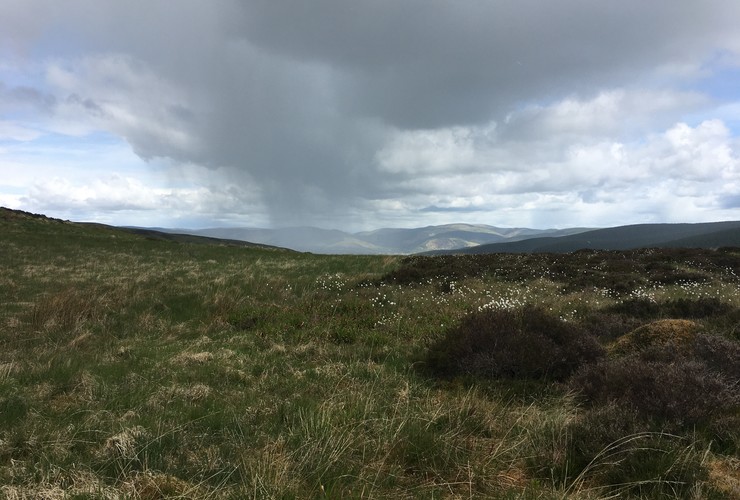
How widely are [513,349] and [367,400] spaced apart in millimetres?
2877

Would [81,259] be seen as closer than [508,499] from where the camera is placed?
No

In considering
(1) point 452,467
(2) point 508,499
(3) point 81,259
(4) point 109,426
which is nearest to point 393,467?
(1) point 452,467

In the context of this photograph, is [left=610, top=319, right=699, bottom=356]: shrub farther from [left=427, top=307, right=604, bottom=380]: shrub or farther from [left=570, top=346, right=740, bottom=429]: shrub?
[left=570, top=346, right=740, bottom=429]: shrub

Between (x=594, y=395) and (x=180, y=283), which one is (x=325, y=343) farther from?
(x=180, y=283)

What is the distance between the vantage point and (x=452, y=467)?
12.8 feet

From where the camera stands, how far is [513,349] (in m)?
6.86

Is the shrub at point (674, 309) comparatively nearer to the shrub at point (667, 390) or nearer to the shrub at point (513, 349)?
the shrub at point (513, 349)

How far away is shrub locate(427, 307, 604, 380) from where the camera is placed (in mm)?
6562

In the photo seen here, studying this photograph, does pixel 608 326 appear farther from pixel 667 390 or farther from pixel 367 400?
pixel 367 400

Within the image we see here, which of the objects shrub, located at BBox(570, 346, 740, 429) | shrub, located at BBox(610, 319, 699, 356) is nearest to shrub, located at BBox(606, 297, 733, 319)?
shrub, located at BBox(610, 319, 699, 356)

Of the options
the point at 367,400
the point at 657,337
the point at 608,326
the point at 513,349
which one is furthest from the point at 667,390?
the point at 608,326

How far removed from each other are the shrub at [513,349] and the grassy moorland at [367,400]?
0.10ft

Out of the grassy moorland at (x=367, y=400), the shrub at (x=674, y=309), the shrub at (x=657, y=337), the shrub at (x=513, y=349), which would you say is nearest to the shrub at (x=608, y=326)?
the grassy moorland at (x=367, y=400)

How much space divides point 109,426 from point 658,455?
19.1 ft
